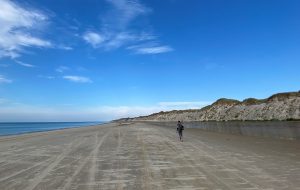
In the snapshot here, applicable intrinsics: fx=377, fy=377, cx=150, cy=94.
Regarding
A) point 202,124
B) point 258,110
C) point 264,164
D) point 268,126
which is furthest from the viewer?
point 202,124

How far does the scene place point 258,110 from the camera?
39938 mm

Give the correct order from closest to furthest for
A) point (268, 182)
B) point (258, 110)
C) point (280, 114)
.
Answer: point (268, 182)
point (280, 114)
point (258, 110)

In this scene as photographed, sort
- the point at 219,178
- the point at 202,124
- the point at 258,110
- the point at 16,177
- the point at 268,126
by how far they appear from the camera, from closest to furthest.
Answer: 1. the point at 219,178
2. the point at 16,177
3. the point at 268,126
4. the point at 258,110
5. the point at 202,124

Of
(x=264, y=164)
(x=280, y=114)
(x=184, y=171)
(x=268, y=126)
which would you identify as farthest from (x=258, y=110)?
(x=184, y=171)

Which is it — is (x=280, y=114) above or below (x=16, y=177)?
above

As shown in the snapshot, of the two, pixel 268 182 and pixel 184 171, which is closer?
pixel 268 182

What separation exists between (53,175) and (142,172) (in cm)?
284

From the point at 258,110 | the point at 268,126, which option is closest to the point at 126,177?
the point at 268,126

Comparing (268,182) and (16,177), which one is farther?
(16,177)

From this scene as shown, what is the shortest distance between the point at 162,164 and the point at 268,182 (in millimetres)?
5009

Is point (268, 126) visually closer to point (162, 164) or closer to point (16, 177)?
point (162, 164)

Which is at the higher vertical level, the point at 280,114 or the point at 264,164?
the point at 280,114

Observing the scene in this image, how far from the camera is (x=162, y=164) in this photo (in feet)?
46.9

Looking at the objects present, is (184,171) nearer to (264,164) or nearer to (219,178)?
(219,178)
